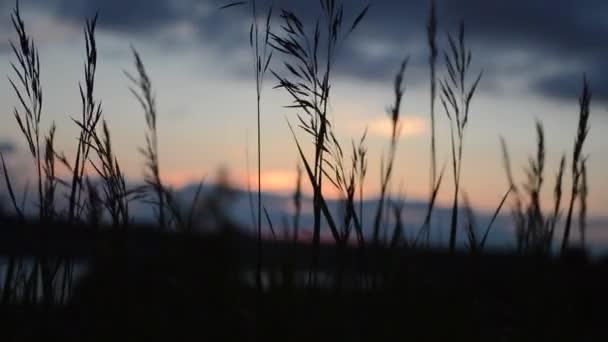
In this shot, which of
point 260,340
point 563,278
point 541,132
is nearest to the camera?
point 260,340

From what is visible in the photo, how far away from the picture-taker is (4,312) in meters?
2.23

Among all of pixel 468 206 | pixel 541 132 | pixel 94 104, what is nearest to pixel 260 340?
pixel 94 104

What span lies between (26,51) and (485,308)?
1.81 metres

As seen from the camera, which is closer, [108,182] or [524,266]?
[108,182]

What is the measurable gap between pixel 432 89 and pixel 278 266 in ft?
5.50

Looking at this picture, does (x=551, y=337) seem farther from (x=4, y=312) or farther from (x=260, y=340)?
(x=4, y=312)

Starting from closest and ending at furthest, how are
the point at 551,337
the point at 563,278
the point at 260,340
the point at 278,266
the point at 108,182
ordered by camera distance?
1. the point at 260,340
2. the point at 278,266
3. the point at 551,337
4. the point at 108,182
5. the point at 563,278

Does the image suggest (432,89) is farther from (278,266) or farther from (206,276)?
(206,276)

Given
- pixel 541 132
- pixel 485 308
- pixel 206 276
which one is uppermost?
pixel 541 132

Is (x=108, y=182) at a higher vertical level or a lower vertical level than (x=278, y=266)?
higher

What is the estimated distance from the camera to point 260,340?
5.96 feet

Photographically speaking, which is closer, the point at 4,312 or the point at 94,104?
the point at 4,312

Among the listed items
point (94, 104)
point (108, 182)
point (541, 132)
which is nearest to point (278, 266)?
point (108, 182)

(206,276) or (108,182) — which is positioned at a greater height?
(108,182)
